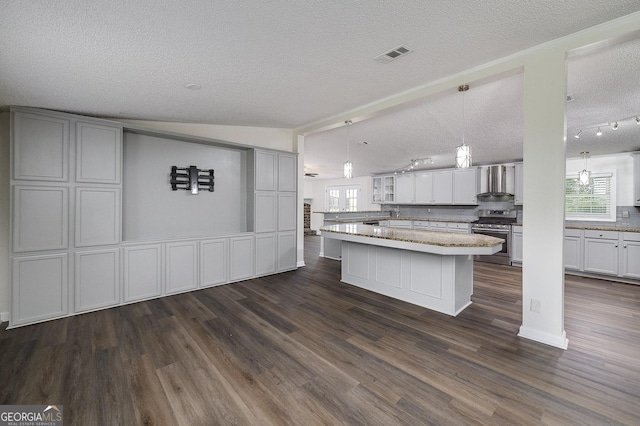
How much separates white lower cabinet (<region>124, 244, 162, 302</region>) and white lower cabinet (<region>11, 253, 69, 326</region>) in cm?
58

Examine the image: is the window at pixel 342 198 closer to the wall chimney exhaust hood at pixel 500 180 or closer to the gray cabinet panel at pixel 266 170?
the wall chimney exhaust hood at pixel 500 180

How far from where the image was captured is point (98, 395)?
1.81m

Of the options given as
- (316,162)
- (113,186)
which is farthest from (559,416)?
(316,162)

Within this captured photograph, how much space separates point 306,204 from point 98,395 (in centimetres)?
1030

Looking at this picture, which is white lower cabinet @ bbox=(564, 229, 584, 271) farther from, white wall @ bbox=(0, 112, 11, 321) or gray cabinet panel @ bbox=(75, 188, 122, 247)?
white wall @ bbox=(0, 112, 11, 321)

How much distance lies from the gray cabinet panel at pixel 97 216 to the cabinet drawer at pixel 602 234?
24.0 ft

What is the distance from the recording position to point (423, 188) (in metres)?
7.47

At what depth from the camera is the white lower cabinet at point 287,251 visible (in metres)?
4.99

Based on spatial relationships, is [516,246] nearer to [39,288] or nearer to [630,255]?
[630,255]

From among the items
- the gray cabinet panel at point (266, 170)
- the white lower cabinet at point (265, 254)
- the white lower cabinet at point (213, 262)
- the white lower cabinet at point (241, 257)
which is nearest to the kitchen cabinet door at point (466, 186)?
the gray cabinet panel at point (266, 170)

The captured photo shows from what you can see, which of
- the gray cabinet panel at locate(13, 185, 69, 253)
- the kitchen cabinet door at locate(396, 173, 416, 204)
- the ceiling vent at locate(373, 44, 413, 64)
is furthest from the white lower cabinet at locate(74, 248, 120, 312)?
the kitchen cabinet door at locate(396, 173, 416, 204)

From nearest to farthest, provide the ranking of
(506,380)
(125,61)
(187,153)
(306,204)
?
(506,380)
(125,61)
(187,153)
(306,204)

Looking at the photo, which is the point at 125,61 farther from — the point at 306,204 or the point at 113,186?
the point at 306,204

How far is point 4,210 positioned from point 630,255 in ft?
28.1
